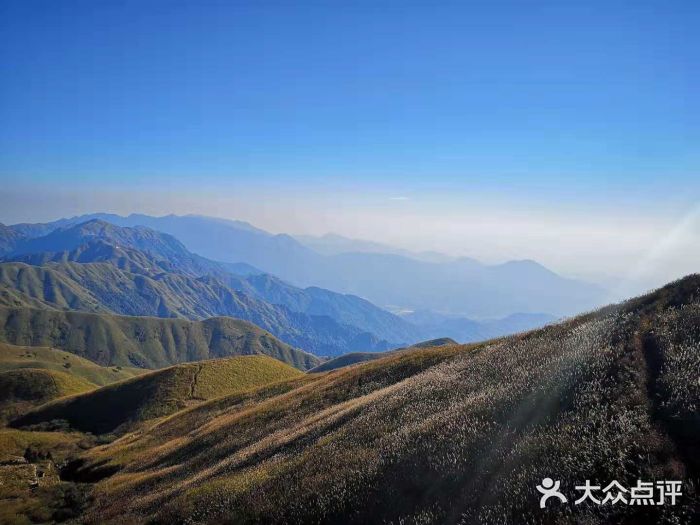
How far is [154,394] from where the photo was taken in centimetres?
10644

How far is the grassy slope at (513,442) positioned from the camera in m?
7.11

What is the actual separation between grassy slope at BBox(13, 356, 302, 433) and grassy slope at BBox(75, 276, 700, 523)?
81.4 meters

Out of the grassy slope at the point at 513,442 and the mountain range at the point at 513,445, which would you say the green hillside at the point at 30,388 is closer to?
the mountain range at the point at 513,445

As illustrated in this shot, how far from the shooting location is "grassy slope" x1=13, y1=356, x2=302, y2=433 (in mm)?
98375

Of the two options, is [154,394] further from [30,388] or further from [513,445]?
[513,445]

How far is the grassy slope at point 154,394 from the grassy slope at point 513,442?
81380 mm

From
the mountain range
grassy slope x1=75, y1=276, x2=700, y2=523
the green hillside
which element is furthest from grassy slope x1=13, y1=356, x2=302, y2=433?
grassy slope x1=75, y1=276, x2=700, y2=523

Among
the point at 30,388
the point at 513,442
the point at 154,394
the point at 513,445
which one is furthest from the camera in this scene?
the point at 30,388

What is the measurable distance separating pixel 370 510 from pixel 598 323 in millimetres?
11598

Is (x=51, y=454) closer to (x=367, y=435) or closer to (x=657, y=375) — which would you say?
(x=367, y=435)

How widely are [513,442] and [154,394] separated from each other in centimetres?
11450

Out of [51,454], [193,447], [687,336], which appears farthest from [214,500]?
[51,454]

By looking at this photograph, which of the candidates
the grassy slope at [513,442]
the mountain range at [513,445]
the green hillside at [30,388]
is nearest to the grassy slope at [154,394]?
the green hillside at [30,388]

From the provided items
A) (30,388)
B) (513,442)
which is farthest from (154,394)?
(513,442)
